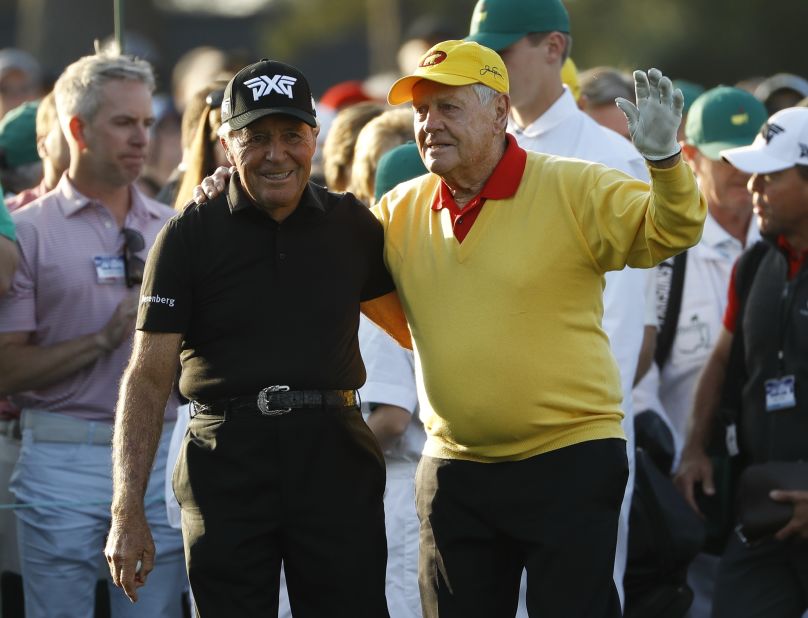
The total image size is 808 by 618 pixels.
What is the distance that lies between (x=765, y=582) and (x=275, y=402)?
2460 millimetres

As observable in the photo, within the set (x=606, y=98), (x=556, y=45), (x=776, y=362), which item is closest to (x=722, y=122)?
(x=606, y=98)

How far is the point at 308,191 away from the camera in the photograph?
4742 mm

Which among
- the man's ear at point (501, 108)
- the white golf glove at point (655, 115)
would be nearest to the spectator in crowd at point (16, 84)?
the man's ear at point (501, 108)

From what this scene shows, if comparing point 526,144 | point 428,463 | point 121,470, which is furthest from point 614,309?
point 121,470

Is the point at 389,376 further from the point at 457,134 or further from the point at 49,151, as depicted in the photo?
the point at 49,151

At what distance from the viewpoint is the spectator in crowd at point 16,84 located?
1112 cm

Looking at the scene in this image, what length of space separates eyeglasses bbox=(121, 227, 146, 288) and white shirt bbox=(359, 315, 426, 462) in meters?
0.95

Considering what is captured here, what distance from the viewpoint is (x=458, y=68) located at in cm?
468

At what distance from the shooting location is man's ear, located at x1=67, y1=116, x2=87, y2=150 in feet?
20.4

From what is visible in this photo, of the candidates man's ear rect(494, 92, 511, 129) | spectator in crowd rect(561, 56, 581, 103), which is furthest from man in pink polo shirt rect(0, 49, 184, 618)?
spectator in crowd rect(561, 56, 581, 103)

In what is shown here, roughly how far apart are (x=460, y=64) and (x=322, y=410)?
3.75ft

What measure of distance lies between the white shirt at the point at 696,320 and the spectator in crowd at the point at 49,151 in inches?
110

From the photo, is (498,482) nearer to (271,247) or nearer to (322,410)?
(322,410)

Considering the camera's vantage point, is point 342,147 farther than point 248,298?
Yes
